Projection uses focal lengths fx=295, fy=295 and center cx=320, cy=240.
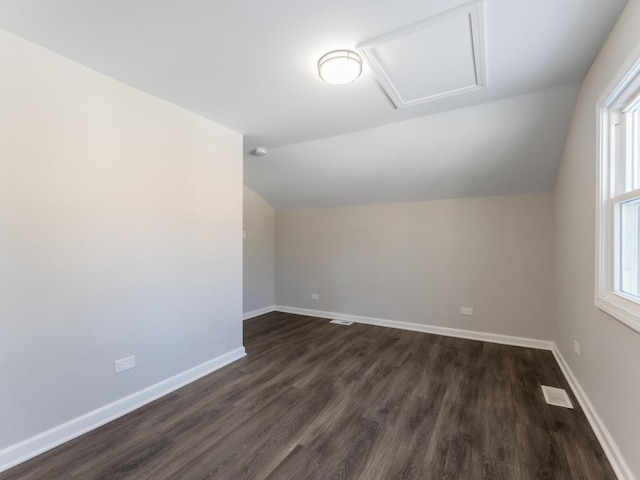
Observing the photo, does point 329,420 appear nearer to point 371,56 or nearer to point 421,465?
point 421,465

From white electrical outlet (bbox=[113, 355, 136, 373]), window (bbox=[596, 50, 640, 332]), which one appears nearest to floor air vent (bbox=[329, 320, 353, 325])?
white electrical outlet (bbox=[113, 355, 136, 373])

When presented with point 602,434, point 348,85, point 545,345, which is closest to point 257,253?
point 348,85

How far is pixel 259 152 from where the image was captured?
3.90m

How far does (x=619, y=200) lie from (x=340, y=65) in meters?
1.88

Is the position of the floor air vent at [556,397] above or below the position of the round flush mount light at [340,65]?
below

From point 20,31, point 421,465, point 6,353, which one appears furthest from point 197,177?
point 421,465

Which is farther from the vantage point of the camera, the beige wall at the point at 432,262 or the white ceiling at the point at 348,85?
the beige wall at the point at 432,262

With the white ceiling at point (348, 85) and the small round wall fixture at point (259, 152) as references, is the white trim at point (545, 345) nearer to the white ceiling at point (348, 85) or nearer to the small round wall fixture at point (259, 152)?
the white ceiling at point (348, 85)

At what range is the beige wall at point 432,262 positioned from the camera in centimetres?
362

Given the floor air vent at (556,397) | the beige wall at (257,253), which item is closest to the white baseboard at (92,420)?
the beige wall at (257,253)

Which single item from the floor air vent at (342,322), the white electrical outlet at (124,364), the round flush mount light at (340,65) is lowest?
the floor air vent at (342,322)

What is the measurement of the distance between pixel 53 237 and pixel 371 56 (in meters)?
2.42

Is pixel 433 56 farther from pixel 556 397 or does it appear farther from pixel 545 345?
pixel 545 345

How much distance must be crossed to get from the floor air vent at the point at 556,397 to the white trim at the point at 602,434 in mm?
74
